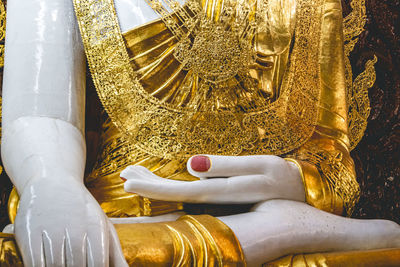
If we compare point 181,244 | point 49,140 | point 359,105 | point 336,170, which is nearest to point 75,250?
point 181,244

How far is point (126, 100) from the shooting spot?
4.70 ft

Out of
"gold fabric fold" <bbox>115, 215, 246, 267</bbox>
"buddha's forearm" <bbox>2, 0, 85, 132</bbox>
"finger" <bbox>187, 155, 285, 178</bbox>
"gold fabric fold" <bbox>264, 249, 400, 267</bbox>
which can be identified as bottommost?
"gold fabric fold" <bbox>264, 249, 400, 267</bbox>

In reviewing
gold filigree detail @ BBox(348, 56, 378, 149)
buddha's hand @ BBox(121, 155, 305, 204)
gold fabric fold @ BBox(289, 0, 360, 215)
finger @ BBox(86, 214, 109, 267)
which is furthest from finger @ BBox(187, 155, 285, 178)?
gold filigree detail @ BBox(348, 56, 378, 149)

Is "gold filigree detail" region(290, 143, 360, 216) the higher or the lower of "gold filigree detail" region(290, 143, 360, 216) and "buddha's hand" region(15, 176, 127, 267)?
the lower

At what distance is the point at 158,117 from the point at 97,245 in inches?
20.6

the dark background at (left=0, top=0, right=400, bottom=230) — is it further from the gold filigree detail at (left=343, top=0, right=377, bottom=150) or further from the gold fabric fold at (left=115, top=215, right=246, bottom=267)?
the gold fabric fold at (left=115, top=215, right=246, bottom=267)

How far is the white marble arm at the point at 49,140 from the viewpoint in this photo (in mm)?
961

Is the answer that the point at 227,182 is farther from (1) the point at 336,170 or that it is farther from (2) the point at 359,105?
(2) the point at 359,105

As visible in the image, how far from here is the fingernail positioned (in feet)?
4.15

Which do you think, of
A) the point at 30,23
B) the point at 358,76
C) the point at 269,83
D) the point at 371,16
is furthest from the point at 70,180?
the point at 371,16

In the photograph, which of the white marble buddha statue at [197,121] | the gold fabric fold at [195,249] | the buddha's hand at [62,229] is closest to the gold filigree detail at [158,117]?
the white marble buddha statue at [197,121]

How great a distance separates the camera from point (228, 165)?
50.9 inches

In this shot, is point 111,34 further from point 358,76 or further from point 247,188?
point 358,76

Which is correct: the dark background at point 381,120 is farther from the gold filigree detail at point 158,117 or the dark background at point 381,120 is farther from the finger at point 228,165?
the finger at point 228,165
